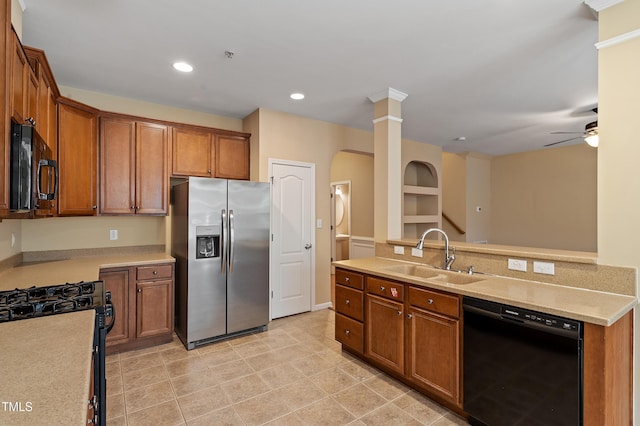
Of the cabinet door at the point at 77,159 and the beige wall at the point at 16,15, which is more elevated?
the beige wall at the point at 16,15

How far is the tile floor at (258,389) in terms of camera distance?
7.33 ft

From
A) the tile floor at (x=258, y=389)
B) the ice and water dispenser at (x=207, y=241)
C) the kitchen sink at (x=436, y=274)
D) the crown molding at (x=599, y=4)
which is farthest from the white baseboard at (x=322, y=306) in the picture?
the crown molding at (x=599, y=4)

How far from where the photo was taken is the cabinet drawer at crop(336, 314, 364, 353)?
3.00 meters

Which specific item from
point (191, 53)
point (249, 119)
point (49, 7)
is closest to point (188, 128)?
point (249, 119)

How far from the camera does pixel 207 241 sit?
3463 mm

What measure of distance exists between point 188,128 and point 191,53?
131cm

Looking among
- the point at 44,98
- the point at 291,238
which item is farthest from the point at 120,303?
the point at 291,238

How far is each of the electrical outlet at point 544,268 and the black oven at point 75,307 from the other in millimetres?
2709

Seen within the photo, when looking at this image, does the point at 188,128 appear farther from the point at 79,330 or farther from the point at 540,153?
the point at 540,153

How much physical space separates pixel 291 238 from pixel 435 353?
2467mm

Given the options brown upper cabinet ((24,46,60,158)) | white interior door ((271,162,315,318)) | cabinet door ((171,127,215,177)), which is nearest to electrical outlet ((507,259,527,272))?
white interior door ((271,162,315,318))

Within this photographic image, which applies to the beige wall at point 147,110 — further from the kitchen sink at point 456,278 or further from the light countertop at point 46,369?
the kitchen sink at point 456,278

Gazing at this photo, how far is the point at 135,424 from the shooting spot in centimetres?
215

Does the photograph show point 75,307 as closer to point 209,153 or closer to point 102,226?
point 102,226
